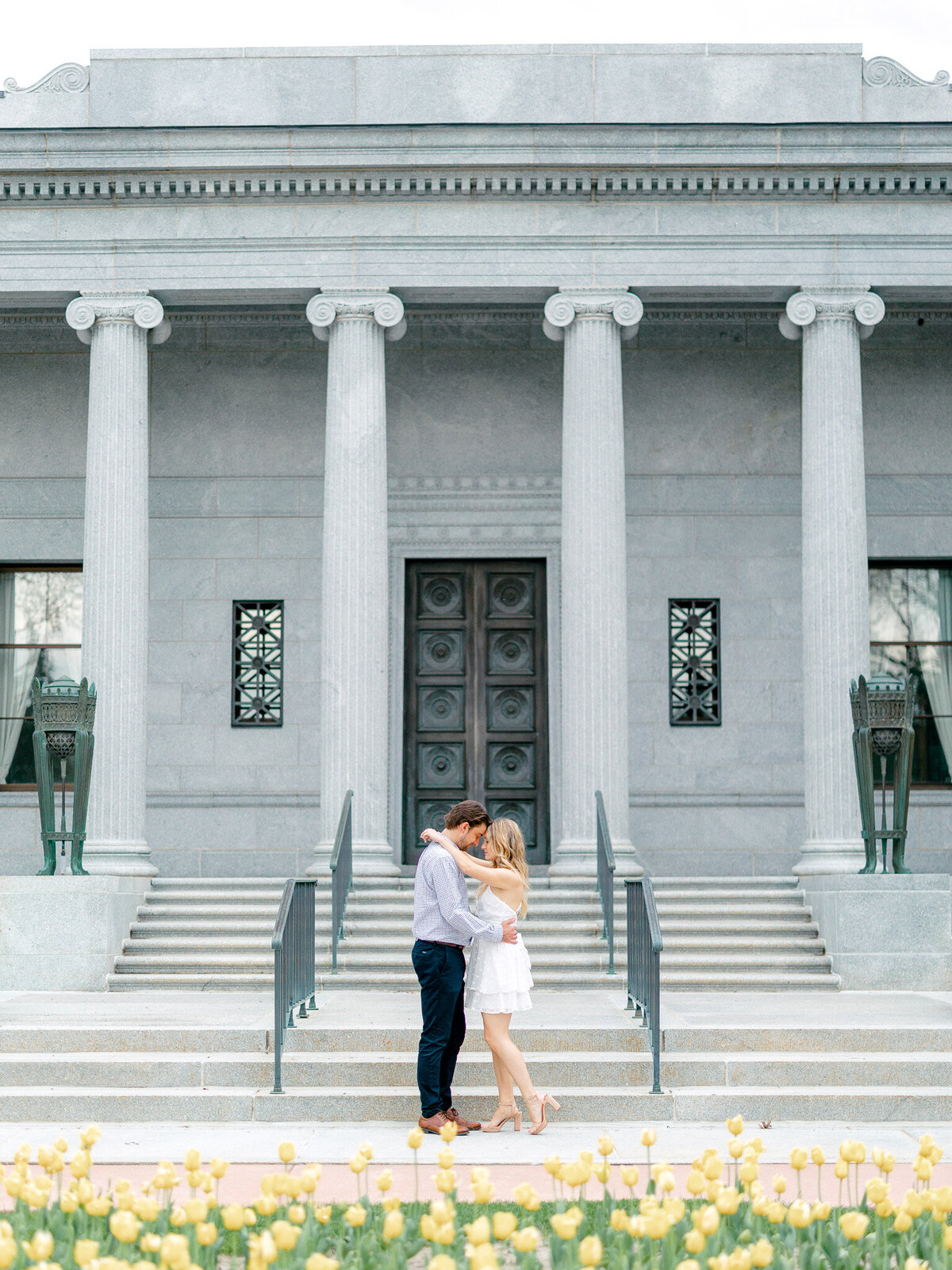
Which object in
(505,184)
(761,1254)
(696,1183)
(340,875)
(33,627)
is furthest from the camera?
(33,627)

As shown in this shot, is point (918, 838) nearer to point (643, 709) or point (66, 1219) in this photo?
point (643, 709)

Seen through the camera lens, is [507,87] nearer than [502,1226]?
No

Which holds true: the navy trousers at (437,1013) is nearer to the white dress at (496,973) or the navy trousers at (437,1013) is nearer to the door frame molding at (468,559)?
the white dress at (496,973)

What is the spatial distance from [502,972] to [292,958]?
2.74 meters

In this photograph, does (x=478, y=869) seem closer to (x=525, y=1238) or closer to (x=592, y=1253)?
(x=525, y=1238)

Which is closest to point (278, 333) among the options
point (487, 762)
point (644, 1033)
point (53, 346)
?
point (53, 346)

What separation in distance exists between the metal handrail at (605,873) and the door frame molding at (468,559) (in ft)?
10.3

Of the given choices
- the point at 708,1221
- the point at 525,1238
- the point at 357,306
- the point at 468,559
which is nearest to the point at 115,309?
the point at 357,306

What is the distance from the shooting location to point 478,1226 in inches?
164

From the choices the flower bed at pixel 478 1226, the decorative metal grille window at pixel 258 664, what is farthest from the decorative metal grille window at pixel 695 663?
the flower bed at pixel 478 1226

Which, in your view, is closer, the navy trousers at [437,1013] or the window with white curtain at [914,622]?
the navy trousers at [437,1013]

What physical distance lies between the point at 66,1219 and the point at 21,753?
15.1 m

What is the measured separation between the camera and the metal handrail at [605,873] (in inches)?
558

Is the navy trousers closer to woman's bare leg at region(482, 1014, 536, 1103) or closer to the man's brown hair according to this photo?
woman's bare leg at region(482, 1014, 536, 1103)
